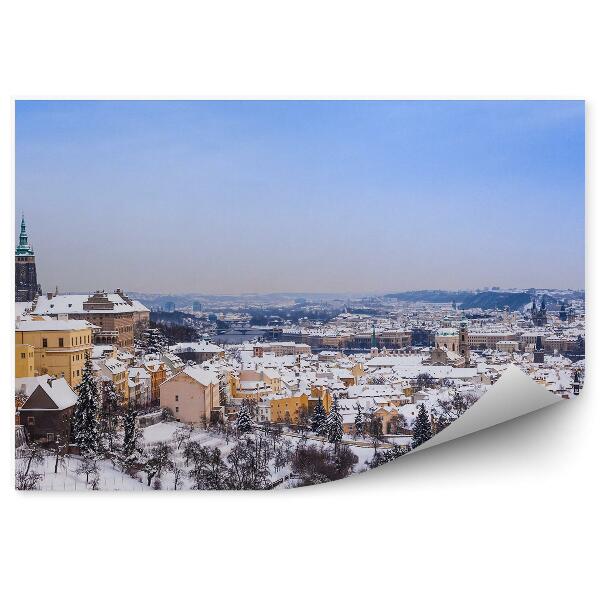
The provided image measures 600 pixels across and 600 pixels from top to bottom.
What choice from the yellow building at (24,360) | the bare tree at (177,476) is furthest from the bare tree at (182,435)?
the yellow building at (24,360)

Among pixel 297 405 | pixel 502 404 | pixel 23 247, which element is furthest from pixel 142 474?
pixel 502 404

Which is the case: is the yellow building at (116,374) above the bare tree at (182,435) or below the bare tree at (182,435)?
above

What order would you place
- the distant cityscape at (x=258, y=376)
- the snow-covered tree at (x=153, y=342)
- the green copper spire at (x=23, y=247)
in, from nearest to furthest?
the green copper spire at (x=23, y=247)
the distant cityscape at (x=258, y=376)
the snow-covered tree at (x=153, y=342)

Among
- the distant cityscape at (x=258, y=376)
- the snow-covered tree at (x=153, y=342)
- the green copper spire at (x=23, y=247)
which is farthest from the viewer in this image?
the snow-covered tree at (x=153, y=342)

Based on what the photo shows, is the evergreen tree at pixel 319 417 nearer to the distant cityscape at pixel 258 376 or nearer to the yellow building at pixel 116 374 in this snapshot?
the distant cityscape at pixel 258 376

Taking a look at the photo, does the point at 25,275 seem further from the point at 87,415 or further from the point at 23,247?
the point at 87,415

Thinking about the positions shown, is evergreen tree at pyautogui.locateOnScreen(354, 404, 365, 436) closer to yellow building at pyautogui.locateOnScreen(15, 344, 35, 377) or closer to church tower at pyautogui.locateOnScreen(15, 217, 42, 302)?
yellow building at pyautogui.locateOnScreen(15, 344, 35, 377)

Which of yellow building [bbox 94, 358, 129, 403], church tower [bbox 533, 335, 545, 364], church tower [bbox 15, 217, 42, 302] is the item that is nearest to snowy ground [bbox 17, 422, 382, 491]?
yellow building [bbox 94, 358, 129, 403]

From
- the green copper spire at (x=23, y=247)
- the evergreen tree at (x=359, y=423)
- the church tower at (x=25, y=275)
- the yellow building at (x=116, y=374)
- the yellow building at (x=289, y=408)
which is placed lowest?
the evergreen tree at (x=359, y=423)
